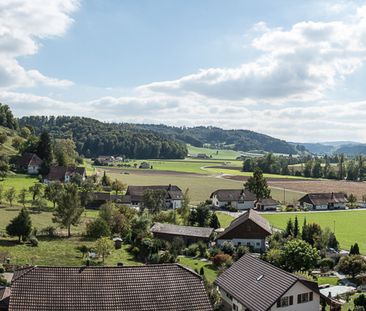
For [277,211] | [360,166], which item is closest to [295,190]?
[277,211]

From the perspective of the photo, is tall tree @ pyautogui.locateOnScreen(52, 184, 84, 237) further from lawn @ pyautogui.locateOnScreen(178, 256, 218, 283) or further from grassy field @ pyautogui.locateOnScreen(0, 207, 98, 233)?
lawn @ pyautogui.locateOnScreen(178, 256, 218, 283)

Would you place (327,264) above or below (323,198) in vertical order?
below

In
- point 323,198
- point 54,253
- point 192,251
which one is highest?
point 323,198

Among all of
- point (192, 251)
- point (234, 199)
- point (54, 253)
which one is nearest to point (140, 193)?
point (234, 199)

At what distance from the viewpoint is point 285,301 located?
31109 mm

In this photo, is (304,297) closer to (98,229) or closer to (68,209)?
(98,229)

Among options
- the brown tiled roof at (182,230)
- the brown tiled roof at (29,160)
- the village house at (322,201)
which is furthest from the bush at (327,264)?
the brown tiled roof at (29,160)

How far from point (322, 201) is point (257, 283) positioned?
7957cm

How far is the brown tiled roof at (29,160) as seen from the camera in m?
111

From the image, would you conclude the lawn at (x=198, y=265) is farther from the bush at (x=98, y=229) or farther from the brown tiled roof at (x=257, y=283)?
the bush at (x=98, y=229)

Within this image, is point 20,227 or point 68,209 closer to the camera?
point 20,227

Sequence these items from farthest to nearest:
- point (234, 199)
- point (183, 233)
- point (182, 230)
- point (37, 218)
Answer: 1. point (234, 199)
2. point (37, 218)
3. point (182, 230)
4. point (183, 233)

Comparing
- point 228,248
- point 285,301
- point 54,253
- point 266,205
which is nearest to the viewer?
point 285,301

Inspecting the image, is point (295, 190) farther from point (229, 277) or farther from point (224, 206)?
point (229, 277)
